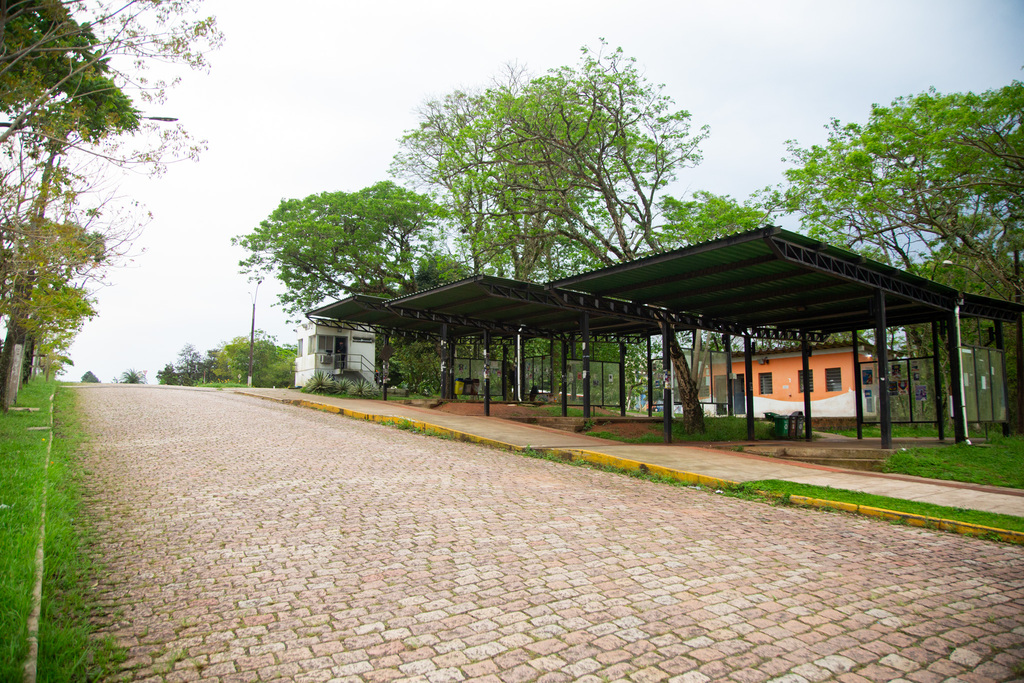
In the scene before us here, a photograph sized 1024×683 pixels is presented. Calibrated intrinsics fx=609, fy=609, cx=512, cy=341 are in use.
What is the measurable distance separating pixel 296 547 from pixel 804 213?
64.9 ft

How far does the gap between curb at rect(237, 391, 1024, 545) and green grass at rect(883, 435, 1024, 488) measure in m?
4.30

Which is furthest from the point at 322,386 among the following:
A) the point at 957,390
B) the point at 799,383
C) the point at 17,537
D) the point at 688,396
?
the point at 17,537

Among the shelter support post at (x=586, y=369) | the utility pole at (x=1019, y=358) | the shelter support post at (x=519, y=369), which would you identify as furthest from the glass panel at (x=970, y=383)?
the shelter support post at (x=519, y=369)

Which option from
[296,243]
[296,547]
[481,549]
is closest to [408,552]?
[481,549]

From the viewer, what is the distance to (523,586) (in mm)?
4562

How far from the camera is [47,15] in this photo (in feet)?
31.5

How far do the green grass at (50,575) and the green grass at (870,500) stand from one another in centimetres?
794

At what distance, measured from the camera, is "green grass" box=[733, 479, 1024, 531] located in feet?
23.5

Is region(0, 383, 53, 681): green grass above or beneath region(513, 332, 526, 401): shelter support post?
beneath

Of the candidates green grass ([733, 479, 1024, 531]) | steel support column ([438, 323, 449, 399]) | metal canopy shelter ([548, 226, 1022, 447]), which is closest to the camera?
green grass ([733, 479, 1024, 531])

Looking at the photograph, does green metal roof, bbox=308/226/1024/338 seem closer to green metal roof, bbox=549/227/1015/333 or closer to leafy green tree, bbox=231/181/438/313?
green metal roof, bbox=549/227/1015/333

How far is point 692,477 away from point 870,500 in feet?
8.46

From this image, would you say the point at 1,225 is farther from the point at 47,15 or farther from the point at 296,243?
the point at 296,243

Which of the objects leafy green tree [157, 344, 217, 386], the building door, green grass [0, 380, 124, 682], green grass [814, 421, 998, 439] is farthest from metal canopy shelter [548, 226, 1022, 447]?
leafy green tree [157, 344, 217, 386]
